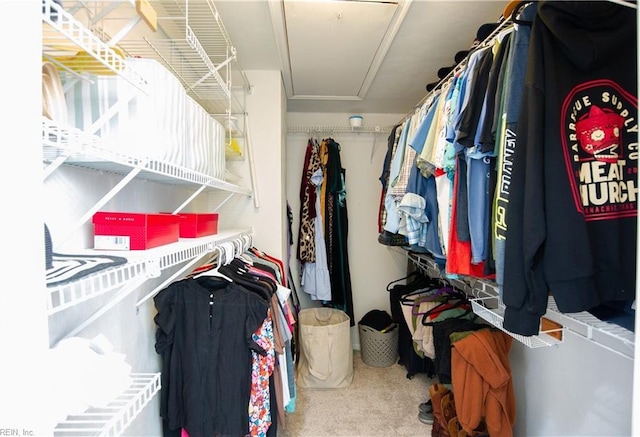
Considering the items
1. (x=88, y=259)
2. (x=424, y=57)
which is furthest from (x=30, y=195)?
(x=424, y=57)

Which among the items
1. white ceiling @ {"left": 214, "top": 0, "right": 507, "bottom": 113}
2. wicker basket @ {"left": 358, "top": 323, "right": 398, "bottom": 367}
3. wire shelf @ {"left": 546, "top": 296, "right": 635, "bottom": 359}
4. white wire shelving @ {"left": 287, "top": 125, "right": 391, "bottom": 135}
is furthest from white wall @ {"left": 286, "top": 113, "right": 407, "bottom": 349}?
wire shelf @ {"left": 546, "top": 296, "right": 635, "bottom": 359}

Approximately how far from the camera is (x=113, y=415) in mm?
767

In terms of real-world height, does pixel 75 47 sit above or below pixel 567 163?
above

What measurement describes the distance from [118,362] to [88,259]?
234 mm

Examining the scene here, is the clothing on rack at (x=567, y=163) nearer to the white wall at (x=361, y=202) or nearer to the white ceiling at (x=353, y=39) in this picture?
the white ceiling at (x=353, y=39)

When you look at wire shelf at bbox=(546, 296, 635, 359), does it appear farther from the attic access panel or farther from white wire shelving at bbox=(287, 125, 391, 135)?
white wire shelving at bbox=(287, 125, 391, 135)

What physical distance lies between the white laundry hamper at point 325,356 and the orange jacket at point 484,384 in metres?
0.85

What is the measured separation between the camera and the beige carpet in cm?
179

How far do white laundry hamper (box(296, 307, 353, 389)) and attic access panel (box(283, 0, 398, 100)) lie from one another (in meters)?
1.71

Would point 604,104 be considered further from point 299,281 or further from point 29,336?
point 299,281

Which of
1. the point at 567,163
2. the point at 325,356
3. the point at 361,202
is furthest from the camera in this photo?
the point at 361,202

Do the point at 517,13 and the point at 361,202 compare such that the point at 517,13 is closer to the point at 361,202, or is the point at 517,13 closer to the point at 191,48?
the point at 191,48

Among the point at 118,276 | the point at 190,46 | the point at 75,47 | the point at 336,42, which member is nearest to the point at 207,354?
the point at 118,276

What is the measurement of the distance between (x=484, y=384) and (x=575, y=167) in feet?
3.68
